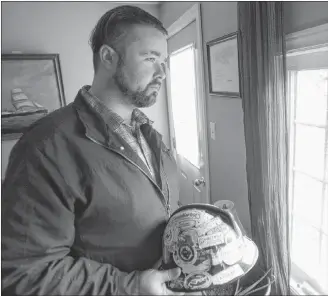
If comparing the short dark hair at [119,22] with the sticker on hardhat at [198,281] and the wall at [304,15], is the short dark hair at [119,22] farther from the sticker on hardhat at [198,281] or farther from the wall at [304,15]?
the sticker on hardhat at [198,281]

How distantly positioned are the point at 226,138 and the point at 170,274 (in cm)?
111

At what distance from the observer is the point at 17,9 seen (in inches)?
97.4

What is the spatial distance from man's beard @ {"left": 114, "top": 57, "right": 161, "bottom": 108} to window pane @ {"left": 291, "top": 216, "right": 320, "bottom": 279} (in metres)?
0.96

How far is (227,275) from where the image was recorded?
2.22 ft

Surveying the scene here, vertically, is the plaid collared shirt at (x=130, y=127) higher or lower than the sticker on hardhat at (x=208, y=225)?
higher

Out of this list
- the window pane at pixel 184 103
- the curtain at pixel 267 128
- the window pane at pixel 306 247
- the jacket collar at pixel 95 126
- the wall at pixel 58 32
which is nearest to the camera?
the jacket collar at pixel 95 126

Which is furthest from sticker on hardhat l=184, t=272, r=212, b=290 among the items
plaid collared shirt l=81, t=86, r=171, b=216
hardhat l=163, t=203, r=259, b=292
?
plaid collared shirt l=81, t=86, r=171, b=216

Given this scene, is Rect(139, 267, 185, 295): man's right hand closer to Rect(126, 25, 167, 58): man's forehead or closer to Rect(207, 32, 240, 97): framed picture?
Rect(126, 25, 167, 58): man's forehead

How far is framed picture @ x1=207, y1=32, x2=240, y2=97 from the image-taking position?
141cm

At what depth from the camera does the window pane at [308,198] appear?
1.15 m

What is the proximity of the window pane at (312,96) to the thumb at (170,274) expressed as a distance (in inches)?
32.4

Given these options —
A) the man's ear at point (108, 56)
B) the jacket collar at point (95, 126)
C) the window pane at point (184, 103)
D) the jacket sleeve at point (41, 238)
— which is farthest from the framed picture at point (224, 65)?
the jacket sleeve at point (41, 238)

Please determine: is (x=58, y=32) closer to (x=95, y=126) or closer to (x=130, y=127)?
(x=130, y=127)

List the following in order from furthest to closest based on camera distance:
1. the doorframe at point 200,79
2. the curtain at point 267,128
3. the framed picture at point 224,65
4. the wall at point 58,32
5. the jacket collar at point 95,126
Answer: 1. the wall at point 58,32
2. the doorframe at point 200,79
3. the framed picture at point 224,65
4. the curtain at point 267,128
5. the jacket collar at point 95,126
